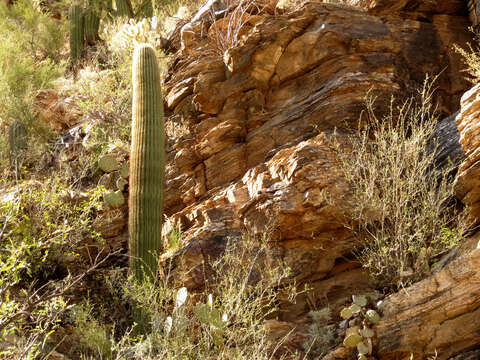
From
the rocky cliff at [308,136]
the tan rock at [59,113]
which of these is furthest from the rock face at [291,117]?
the tan rock at [59,113]

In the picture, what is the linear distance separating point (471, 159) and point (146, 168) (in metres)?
3.97

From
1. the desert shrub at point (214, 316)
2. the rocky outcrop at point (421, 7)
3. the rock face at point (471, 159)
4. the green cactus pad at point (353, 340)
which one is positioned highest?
the rocky outcrop at point (421, 7)

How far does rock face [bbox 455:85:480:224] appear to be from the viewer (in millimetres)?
5012

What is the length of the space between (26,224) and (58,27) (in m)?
9.40

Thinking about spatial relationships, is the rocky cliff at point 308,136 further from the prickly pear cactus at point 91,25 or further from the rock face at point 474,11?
the prickly pear cactus at point 91,25

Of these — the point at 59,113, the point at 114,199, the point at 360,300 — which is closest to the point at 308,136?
the point at 360,300

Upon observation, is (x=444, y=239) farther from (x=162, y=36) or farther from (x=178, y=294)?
(x=162, y=36)

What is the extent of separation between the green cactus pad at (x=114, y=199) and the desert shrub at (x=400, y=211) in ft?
11.2

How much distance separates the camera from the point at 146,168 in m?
6.37

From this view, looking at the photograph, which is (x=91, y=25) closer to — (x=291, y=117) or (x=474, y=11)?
(x=291, y=117)

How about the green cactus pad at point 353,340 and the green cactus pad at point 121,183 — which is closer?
the green cactus pad at point 353,340

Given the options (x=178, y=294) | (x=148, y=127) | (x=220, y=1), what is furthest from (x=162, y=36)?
(x=178, y=294)

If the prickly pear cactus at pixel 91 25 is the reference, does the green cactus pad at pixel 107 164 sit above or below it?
below

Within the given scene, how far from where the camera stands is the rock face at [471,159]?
16.4ft
